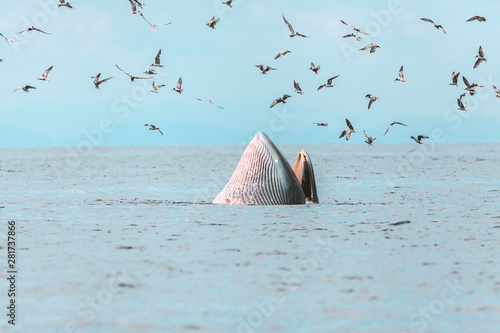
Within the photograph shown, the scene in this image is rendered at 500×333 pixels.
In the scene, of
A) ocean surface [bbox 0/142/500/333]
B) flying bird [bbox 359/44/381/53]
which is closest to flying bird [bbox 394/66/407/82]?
flying bird [bbox 359/44/381/53]

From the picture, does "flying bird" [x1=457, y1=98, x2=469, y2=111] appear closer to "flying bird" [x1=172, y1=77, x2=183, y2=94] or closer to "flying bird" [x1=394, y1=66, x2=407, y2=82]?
"flying bird" [x1=394, y1=66, x2=407, y2=82]

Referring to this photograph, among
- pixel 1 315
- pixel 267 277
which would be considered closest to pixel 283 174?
pixel 267 277

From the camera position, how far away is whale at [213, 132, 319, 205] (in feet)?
83.0

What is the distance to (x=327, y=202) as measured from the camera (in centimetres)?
3058

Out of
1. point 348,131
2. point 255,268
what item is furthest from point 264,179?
point 255,268

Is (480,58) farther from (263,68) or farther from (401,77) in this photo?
(263,68)

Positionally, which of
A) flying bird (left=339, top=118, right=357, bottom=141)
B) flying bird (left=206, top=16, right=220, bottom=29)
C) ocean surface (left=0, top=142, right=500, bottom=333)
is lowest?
ocean surface (left=0, top=142, right=500, bottom=333)

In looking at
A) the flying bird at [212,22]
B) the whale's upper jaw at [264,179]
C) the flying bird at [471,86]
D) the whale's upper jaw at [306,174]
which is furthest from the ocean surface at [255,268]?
the flying bird at [212,22]

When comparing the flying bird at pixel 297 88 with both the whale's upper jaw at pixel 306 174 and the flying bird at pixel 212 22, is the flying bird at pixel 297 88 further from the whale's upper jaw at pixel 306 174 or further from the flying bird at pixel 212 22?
the whale's upper jaw at pixel 306 174

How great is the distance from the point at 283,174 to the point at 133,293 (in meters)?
12.2

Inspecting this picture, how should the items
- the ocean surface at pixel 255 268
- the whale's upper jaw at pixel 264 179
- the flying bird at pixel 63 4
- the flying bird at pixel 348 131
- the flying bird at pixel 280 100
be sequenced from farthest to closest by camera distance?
the flying bird at pixel 280 100
the flying bird at pixel 63 4
the flying bird at pixel 348 131
the whale's upper jaw at pixel 264 179
the ocean surface at pixel 255 268

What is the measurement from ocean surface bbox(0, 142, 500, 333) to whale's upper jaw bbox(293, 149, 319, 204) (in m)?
0.69

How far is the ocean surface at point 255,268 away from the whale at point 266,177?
43cm

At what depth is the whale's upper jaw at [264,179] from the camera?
25.3m
